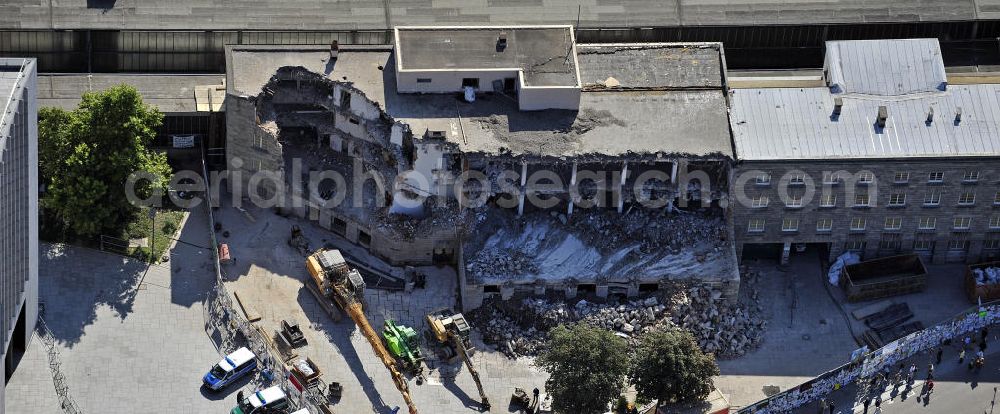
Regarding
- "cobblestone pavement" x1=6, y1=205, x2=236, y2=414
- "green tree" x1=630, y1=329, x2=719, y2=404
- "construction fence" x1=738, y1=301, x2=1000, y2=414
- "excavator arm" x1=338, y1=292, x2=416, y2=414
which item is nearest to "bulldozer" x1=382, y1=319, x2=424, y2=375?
"excavator arm" x1=338, y1=292, x2=416, y2=414

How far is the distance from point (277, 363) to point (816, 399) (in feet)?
146

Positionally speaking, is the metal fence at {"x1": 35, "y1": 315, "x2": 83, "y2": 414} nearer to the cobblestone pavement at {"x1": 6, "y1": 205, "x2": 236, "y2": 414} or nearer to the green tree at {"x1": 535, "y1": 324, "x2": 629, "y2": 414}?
the cobblestone pavement at {"x1": 6, "y1": 205, "x2": 236, "y2": 414}

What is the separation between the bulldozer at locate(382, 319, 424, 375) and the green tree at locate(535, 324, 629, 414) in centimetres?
1182

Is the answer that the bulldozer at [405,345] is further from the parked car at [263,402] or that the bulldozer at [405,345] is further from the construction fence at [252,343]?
the parked car at [263,402]

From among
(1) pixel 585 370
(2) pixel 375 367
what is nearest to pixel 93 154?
(2) pixel 375 367

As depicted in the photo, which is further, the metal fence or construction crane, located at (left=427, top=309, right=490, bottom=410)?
construction crane, located at (left=427, top=309, right=490, bottom=410)

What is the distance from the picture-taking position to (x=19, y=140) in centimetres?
18362

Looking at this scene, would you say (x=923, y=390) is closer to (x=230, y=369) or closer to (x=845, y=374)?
(x=845, y=374)

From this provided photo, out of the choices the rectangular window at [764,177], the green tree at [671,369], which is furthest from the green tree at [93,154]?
the rectangular window at [764,177]

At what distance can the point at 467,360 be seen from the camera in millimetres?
194375

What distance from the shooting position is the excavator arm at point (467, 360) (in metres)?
193

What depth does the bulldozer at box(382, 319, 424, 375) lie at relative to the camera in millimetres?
195000

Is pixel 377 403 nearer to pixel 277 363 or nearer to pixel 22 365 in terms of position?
pixel 277 363

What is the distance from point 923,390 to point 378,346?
4557cm
